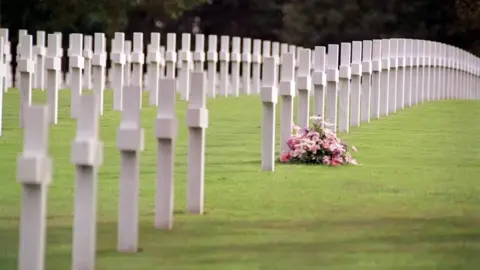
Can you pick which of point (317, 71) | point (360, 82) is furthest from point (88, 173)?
point (360, 82)

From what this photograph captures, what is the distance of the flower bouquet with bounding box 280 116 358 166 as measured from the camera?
16359 millimetres

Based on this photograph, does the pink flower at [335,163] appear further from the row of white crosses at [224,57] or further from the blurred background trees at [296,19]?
A: the blurred background trees at [296,19]

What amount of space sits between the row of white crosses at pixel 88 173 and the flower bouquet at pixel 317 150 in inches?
222

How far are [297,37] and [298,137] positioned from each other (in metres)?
46.5

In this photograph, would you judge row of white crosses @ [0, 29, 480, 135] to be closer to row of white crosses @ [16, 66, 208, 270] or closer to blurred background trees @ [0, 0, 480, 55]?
row of white crosses @ [16, 66, 208, 270]

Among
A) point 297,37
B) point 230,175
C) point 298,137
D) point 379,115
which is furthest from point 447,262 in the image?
point 297,37

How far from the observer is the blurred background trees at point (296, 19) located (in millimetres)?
44875

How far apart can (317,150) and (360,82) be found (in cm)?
693

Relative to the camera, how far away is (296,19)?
208 feet

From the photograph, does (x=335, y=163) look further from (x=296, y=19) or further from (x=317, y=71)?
(x=296, y=19)

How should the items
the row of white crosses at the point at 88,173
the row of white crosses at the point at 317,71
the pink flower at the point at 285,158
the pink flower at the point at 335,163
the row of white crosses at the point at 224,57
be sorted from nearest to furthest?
the row of white crosses at the point at 88,173 → the pink flower at the point at 335,163 → the pink flower at the point at 285,158 → the row of white crosses at the point at 317,71 → the row of white crosses at the point at 224,57

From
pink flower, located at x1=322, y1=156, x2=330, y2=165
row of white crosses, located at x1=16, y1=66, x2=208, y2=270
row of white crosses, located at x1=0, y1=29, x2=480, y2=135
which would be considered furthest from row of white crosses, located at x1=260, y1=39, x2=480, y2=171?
A: row of white crosses, located at x1=16, y1=66, x2=208, y2=270

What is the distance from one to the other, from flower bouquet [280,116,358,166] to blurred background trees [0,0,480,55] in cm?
2777

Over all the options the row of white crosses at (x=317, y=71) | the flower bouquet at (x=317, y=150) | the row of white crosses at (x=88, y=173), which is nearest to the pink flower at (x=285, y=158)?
the flower bouquet at (x=317, y=150)
